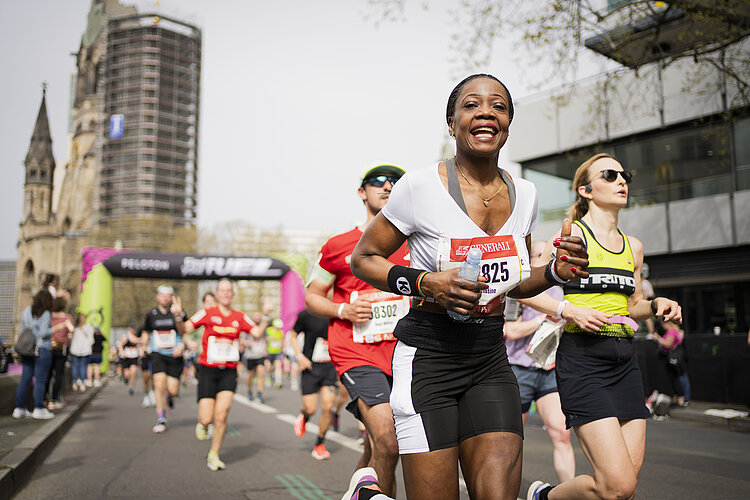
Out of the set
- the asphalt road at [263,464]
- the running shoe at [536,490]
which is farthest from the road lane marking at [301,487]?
the running shoe at [536,490]

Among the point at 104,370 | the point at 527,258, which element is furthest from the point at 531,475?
the point at 104,370

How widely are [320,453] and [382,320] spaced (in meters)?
3.86

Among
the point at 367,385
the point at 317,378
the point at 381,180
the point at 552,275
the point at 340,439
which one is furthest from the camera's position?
the point at 340,439

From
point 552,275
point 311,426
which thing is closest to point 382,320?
point 552,275

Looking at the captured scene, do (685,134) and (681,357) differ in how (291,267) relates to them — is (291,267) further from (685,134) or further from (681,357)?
(681,357)

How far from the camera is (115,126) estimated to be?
358 feet

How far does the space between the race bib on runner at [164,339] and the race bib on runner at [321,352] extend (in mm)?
3402

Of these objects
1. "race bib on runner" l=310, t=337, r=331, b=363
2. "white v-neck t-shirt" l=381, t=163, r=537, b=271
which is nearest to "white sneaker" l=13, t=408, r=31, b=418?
"race bib on runner" l=310, t=337, r=331, b=363

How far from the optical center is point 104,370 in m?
26.1

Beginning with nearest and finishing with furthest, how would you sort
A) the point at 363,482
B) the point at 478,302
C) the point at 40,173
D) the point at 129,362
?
1. the point at 478,302
2. the point at 363,482
3. the point at 129,362
4. the point at 40,173

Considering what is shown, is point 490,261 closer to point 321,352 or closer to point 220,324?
point 220,324

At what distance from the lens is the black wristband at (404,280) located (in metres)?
2.75

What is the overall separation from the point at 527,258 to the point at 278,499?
3.89 meters

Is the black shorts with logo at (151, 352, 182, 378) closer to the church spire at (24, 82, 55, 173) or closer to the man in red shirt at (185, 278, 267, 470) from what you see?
the man in red shirt at (185, 278, 267, 470)
